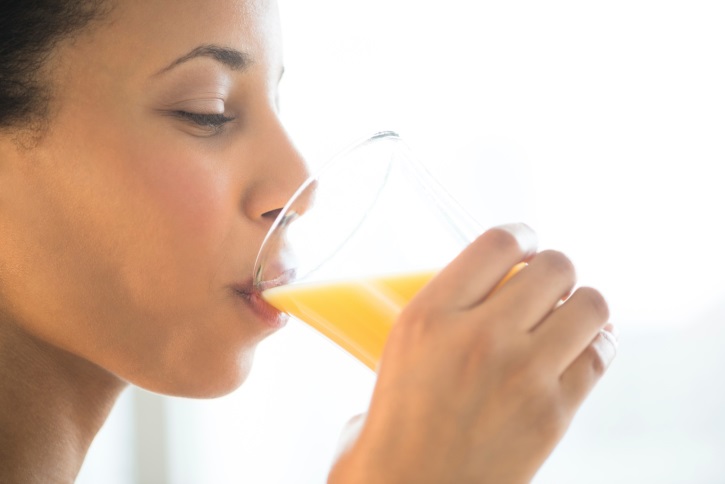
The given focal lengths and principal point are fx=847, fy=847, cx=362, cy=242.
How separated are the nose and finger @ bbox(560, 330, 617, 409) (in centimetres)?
40

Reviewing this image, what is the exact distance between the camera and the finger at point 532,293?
720 millimetres

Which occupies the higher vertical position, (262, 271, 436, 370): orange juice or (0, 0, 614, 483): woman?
(0, 0, 614, 483): woman

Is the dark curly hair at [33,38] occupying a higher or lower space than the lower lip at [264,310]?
higher

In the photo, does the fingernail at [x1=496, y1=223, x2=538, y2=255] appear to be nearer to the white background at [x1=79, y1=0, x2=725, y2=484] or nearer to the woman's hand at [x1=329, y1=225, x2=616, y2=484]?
the woman's hand at [x1=329, y1=225, x2=616, y2=484]

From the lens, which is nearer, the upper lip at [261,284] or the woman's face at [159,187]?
the upper lip at [261,284]

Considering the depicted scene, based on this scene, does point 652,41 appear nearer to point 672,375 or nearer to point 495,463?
point 672,375

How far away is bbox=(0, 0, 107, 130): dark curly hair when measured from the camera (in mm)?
994

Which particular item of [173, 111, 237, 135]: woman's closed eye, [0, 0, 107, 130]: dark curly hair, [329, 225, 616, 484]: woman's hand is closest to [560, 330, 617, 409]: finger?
[329, 225, 616, 484]: woman's hand

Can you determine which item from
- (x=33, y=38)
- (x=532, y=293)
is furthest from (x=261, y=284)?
(x=33, y=38)

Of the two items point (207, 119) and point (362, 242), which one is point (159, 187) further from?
point (362, 242)

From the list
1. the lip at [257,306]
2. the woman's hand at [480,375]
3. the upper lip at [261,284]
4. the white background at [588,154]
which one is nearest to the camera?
the woman's hand at [480,375]

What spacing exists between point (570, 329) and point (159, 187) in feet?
1.68

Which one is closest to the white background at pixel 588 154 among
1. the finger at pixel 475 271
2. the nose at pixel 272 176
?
the nose at pixel 272 176

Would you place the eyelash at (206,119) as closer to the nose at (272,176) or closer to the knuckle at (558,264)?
the nose at (272,176)
